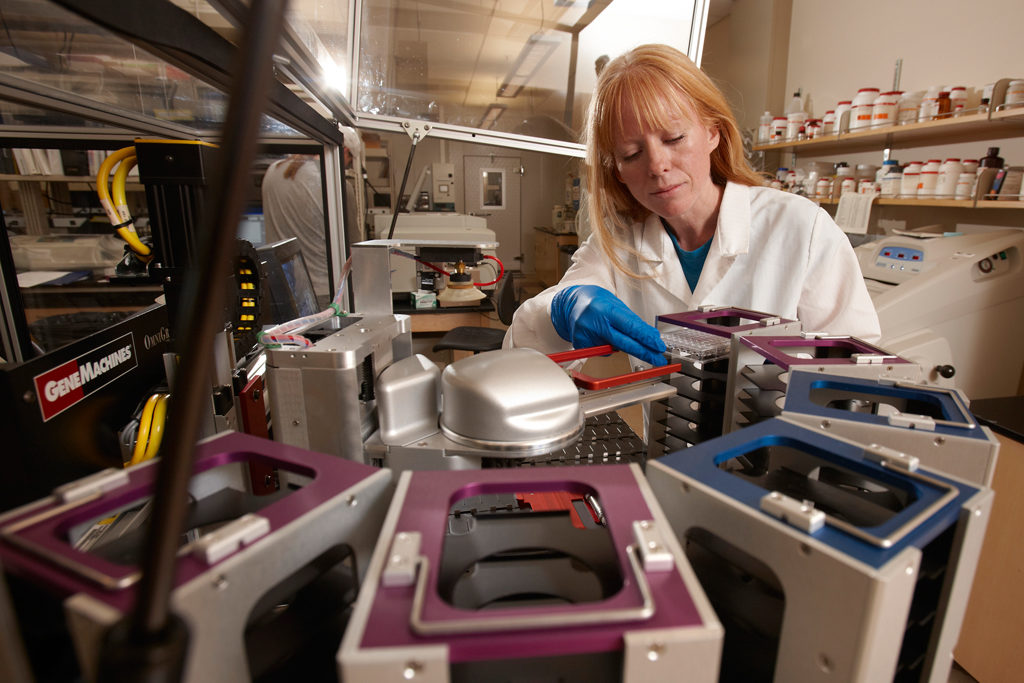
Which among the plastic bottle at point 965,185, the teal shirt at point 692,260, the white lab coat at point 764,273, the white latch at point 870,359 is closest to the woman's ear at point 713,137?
the white lab coat at point 764,273

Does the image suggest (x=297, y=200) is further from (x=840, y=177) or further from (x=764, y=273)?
(x=840, y=177)

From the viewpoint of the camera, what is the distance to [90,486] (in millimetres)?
365

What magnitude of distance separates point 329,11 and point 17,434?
4.96 ft

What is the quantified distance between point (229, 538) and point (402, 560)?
101 millimetres

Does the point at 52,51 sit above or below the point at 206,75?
above

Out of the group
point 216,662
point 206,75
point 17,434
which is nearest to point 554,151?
point 206,75

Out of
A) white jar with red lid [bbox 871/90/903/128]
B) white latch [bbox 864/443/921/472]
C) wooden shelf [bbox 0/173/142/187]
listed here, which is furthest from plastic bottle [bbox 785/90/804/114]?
wooden shelf [bbox 0/173/142/187]

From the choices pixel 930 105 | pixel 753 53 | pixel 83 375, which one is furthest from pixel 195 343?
pixel 753 53

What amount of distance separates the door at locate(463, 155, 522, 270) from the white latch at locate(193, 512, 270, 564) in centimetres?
606

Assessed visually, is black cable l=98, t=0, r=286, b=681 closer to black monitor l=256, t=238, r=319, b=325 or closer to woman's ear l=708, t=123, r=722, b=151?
black monitor l=256, t=238, r=319, b=325

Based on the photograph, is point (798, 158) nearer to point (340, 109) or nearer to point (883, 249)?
point (883, 249)

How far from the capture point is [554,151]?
2.00 metres

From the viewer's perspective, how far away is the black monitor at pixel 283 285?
125 centimetres

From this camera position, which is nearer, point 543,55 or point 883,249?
point 883,249
